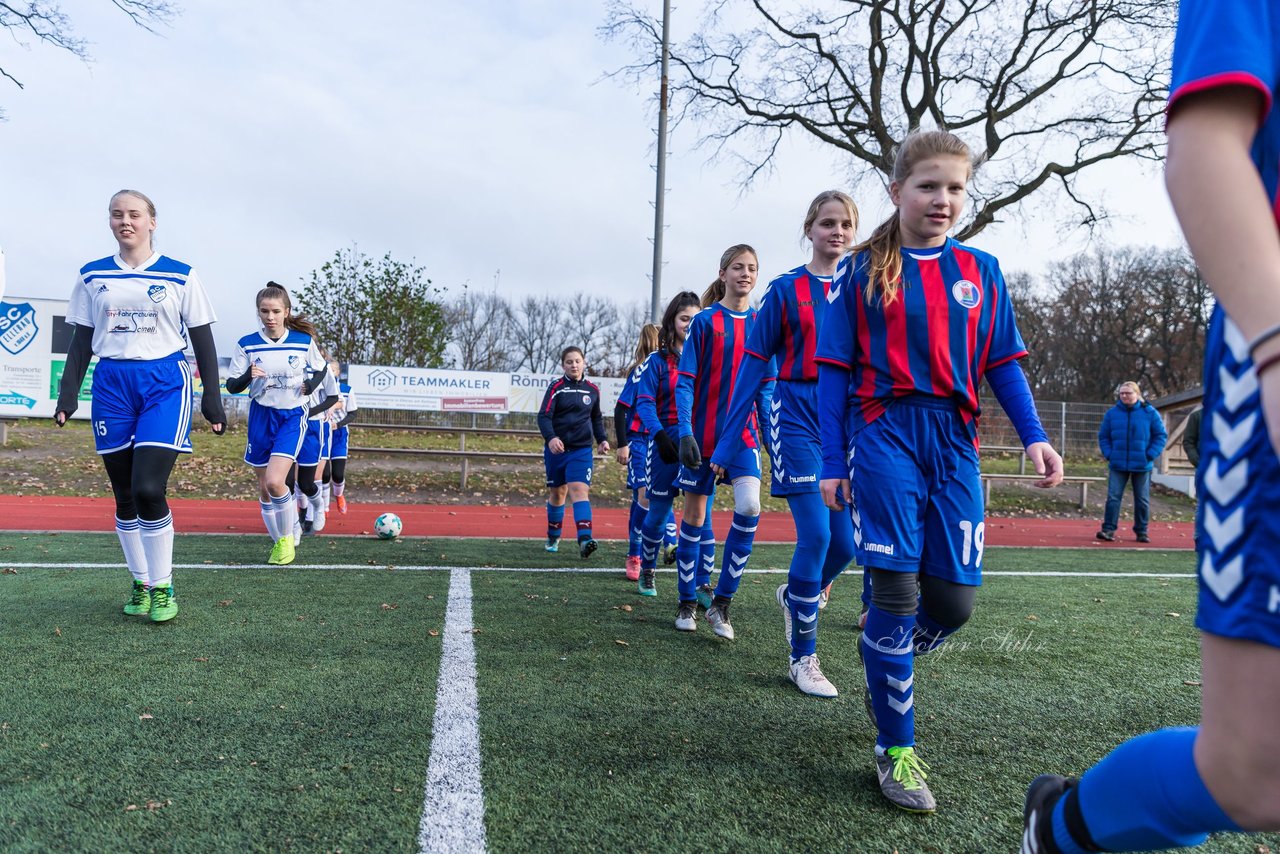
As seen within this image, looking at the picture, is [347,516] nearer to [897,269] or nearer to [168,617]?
[168,617]

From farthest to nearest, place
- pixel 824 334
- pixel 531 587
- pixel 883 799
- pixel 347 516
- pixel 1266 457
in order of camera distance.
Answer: pixel 347 516 < pixel 531 587 < pixel 824 334 < pixel 883 799 < pixel 1266 457

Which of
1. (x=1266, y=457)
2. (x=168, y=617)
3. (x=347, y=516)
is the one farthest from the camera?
(x=347, y=516)

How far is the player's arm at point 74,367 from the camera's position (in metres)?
4.66

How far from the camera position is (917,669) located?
409 cm

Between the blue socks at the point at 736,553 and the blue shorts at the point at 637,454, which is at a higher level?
the blue shorts at the point at 637,454

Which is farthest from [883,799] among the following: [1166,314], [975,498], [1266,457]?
[1166,314]

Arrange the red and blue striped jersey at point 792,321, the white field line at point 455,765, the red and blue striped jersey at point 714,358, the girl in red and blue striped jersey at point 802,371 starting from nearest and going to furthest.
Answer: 1. the white field line at point 455,765
2. the girl in red and blue striped jersey at point 802,371
3. the red and blue striped jersey at point 792,321
4. the red and blue striped jersey at point 714,358

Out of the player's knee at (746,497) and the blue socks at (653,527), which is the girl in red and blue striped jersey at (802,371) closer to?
the player's knee at (746,497)

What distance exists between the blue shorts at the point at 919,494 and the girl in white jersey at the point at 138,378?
3.60m

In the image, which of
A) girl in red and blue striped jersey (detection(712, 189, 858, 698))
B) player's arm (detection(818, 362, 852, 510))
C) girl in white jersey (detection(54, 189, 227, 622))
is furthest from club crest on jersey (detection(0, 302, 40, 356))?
player's arm (detection(818, 362, 852, 510))

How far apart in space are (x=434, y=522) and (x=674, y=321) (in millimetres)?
6381

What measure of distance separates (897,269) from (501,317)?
1821 inches

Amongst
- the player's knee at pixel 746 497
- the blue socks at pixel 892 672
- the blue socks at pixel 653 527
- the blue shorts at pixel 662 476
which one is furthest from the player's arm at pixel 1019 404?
the blue socks at pixel 653 527

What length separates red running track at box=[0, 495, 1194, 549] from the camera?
9.73 metres
